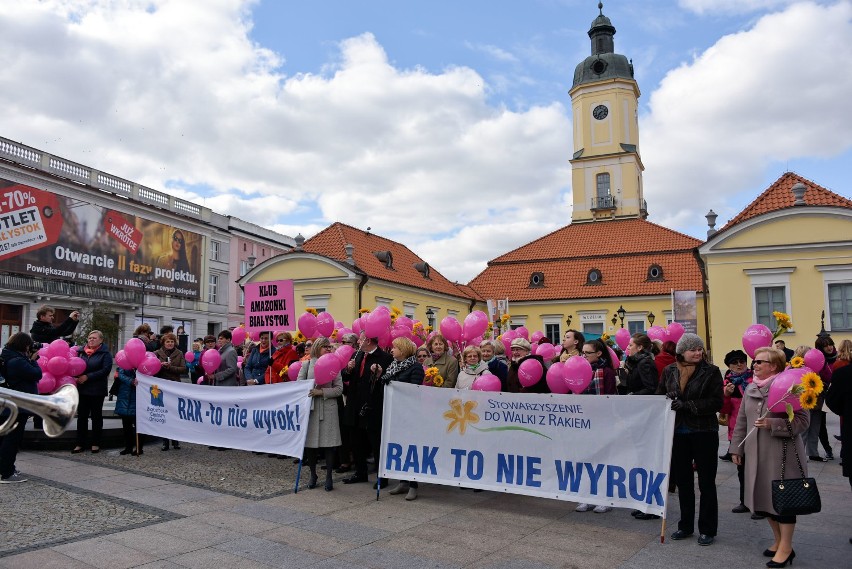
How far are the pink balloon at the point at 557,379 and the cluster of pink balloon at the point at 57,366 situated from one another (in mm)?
7076

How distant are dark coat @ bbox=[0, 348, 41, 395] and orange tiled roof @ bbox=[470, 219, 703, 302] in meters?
32.8

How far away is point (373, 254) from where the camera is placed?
1433 inches

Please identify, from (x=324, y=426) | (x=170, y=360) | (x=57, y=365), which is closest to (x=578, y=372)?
(x=324, y=426)

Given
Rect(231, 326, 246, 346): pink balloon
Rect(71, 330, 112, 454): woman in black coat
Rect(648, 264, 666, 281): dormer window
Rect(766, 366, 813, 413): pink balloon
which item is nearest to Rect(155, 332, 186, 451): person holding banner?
Rect(71, 330, 112, 454): woman in black coat

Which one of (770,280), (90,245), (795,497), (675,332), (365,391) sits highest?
(90,245)

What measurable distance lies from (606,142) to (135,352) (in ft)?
147

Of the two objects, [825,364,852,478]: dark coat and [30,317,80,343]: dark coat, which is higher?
[30,317,80,343]: dark coat

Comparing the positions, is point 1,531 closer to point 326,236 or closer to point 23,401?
point 23,401

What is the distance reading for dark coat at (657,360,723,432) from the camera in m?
5.66

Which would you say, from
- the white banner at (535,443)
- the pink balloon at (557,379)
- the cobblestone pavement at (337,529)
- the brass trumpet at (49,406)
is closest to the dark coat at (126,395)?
the cobblestone pavement at (337,529)

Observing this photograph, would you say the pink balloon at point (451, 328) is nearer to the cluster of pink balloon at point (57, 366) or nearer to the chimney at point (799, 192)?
the cluster of pink balloon at point (57, 366)

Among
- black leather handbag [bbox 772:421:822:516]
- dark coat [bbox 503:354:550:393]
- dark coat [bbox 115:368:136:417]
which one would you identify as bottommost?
black leather handbag [bbox 772:421:822:516]

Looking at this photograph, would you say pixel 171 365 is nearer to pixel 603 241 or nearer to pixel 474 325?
pixel 474 325

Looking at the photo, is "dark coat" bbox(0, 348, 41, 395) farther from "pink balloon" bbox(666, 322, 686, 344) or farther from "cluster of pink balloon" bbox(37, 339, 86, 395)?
"pink balloon" bbox(666, 322, 686, 344)
